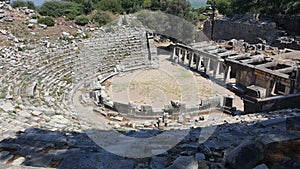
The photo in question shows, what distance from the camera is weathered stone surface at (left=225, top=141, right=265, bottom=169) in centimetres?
431

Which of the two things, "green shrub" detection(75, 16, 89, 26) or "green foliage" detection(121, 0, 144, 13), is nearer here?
"green shrub" detection(75, 16, 89, 26)

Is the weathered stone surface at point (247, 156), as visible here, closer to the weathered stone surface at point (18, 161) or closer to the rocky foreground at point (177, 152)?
the rocky foreground at point (177, 152)

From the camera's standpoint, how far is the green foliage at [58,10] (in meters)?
23.1

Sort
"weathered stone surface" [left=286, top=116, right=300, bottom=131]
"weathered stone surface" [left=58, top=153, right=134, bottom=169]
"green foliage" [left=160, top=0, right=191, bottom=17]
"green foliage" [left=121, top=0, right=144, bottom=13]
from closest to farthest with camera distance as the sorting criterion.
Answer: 1. "weathered stone surface" [left=58, top=153, right=134, bottom=169]
2. "weathered stone surface" [left=286, top=116, right=300, bottom=131]
3. "green foliage" [left=160, top=0, right=191, bottom=17]
4. "green foliage" [left=121, top=0, right=144, bottom=13]

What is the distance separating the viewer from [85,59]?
18.8 m

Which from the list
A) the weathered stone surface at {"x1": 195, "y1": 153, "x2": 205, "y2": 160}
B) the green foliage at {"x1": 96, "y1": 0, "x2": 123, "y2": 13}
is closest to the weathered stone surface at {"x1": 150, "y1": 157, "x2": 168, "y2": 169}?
the weathered stone surface at {"x1": 195, "y1": 153, "x2": 205, "y2": 160}

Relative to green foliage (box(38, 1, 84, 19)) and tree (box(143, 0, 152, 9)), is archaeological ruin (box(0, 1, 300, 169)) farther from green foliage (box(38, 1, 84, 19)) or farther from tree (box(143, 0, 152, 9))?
tree (box(143, 0, 152, 9))

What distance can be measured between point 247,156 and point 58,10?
22779 millimetres

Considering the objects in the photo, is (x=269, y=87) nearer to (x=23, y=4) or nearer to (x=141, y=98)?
(x=141, y=98)

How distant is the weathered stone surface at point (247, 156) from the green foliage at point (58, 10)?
21472 millimetres

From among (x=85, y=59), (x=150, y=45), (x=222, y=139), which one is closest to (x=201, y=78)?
(x=150, y=45)

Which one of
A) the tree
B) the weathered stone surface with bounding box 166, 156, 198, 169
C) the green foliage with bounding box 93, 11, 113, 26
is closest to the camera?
the weathered stone surface with bounding box 166, 156, 198, 169

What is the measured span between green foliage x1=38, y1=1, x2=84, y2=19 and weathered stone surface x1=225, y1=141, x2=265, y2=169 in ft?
70.4

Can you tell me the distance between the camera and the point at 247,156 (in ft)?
14.3
